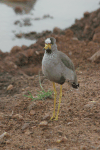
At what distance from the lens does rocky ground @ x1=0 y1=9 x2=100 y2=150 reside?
227cm

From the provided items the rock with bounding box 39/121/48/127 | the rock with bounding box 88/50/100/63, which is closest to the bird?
the rock with bounding box 39/121/48/127

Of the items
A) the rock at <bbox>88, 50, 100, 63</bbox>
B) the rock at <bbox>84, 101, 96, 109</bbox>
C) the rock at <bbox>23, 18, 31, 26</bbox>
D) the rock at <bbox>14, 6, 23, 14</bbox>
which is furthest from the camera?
the rock at <bbox>14, 6, 23, 14</bbox>

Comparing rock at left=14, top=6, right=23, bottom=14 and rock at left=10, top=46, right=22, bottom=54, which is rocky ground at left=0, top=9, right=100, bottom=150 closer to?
rock at left=10, top=46, right=22, bottom=54

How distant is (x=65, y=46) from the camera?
5.88 meters

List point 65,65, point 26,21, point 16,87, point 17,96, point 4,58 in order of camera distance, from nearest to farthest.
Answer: point 65,65, point 17,96, point 16,87, point 4,58, point 26,21

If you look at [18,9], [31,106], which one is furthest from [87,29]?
[31,106]

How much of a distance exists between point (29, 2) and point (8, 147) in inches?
276

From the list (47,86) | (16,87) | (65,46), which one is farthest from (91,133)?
(65,46)

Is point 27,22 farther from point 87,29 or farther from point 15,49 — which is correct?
point 87,29

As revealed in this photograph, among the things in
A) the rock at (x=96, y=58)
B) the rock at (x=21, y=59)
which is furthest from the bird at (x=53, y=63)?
the rock at (x=21, y=59)

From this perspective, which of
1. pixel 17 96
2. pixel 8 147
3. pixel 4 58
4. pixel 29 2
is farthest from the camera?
pixel 29 2

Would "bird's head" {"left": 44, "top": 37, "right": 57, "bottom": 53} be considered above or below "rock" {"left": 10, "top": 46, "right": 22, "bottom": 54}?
below

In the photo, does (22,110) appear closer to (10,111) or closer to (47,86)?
(10,111)

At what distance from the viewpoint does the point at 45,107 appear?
3174mm
